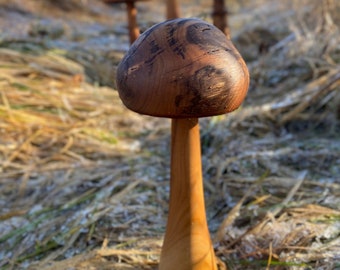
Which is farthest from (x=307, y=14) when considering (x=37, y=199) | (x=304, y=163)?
(x=37, y=199)

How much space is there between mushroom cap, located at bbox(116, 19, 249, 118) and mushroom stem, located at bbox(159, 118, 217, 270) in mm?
206

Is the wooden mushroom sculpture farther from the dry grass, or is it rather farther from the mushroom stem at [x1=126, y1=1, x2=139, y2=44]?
the mushroom stem at [x1=126, y1=1, x2=139, y2=44]

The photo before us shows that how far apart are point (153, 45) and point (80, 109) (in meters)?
2.20

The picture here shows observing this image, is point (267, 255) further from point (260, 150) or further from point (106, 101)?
point (106, 101)

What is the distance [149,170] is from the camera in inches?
96.9

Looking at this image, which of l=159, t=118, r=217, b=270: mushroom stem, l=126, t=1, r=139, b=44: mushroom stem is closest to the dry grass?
l=159, t=118, r=217, b=270: mushroom stem

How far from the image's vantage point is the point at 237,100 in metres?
1.21

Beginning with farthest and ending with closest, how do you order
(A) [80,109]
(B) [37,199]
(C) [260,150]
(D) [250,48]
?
(D) [250,48] → (A) [80,109] → (C) [260,150] → (B) [37,199]

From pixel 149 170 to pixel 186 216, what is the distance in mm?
1073

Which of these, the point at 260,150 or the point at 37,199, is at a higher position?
the point at 260,150

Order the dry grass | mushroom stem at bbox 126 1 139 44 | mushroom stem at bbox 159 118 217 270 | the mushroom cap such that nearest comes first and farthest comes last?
the mushroom cap, mushroom stem at bbox 159 118 217 270, the dry grass, mushroom stem at bbox 126 1 139 44

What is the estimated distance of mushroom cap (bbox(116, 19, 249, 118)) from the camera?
1119mm

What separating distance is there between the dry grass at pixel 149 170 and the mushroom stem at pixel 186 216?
0.83 ft

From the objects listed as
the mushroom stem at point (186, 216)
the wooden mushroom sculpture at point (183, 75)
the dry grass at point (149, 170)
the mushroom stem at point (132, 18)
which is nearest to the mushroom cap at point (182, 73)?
the wooden mushroom sculpture at point (183, 75)
